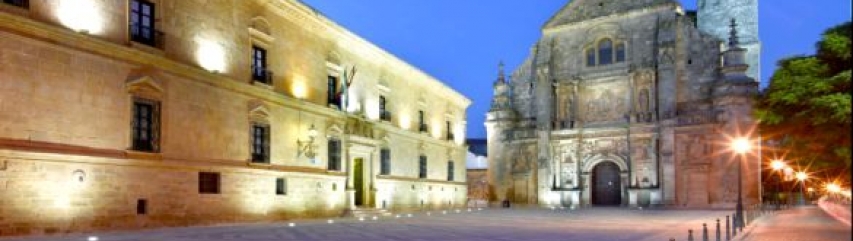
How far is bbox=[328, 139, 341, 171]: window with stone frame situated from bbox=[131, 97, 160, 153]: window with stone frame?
10056 mm

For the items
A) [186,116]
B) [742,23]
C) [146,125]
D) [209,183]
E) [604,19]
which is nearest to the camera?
[146,125]

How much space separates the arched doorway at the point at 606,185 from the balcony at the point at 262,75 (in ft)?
84.9

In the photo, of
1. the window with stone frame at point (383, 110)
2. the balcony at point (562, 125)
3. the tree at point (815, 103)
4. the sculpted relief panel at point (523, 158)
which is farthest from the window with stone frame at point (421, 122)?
the tree at point (815, 103)

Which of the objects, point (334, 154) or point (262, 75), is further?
point (334, 154)

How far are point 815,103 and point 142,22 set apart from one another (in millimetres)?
15553

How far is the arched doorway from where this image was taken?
43.6 metres

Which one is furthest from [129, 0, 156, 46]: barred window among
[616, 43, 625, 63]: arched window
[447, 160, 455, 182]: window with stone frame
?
[616, 43, 625, 63]: arched window

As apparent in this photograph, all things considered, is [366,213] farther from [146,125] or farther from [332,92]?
[146,125]

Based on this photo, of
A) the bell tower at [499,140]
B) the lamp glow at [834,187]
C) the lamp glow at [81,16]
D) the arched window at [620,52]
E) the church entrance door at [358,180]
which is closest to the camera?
the lamp glow at [81,16]

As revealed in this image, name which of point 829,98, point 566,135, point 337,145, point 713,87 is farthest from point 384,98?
point 829,98

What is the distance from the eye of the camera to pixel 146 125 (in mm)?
18641

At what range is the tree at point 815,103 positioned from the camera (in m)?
11.7

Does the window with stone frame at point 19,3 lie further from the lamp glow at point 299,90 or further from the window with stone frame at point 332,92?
the window with stone frame at point 332,92

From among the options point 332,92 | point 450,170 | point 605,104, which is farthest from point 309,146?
point 605,104
